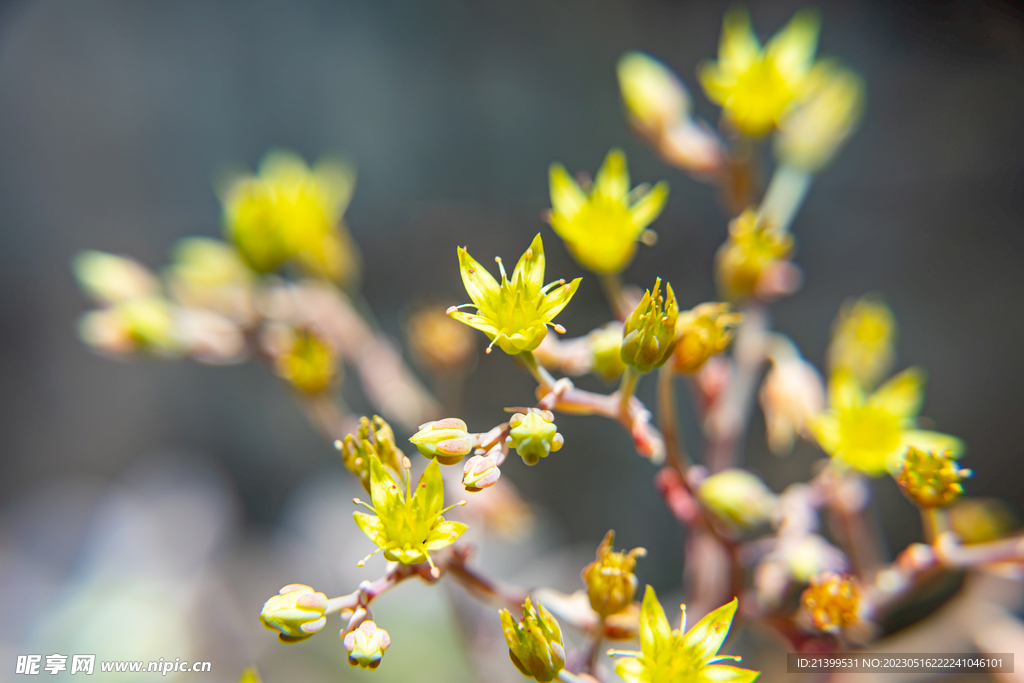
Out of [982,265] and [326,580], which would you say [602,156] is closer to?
[982,265]

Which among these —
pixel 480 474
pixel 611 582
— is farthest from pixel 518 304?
pixel 611 582

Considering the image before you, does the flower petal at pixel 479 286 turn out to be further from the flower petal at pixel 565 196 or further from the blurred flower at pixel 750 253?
the blurred flower at pixel 750 253

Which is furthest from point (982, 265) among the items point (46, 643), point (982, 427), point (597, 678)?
point (46, 643)

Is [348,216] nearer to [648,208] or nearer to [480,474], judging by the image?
[648,208]

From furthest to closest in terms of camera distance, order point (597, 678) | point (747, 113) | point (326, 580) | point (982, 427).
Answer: point (326, 580) < point (982, 427) < point (747, 113) < point (597, 678)

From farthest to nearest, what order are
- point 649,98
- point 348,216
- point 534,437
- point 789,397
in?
1. point 348,216
2. point 649,98
3. point 789,397
4. point 534,437

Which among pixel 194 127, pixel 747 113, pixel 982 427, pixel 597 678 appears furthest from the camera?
pixel 194 127
